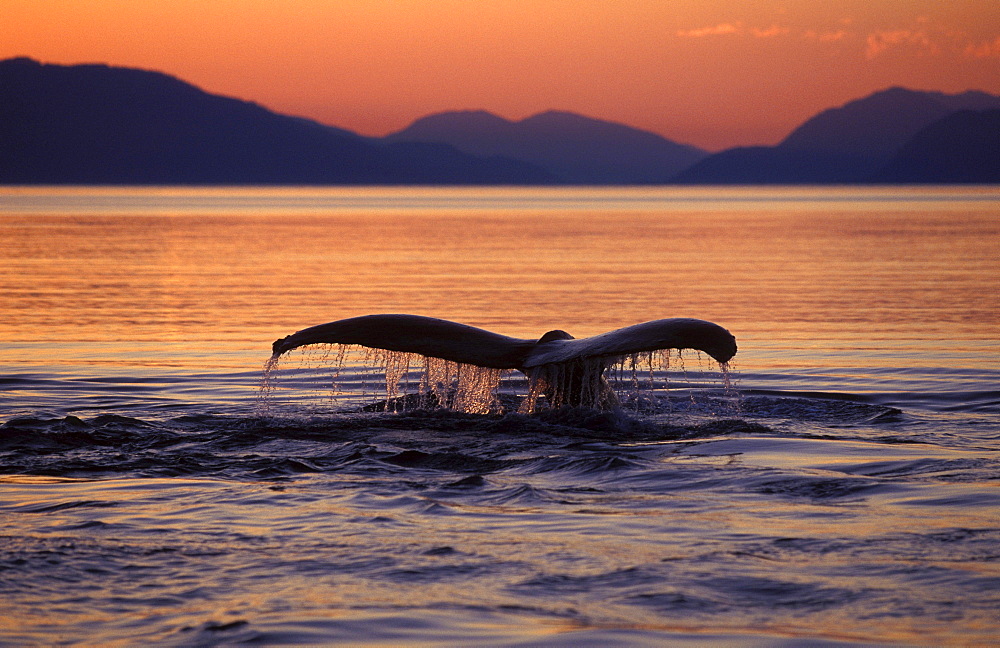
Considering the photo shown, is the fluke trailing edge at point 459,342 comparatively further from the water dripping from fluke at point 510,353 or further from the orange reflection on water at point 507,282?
the orange reflection on water at point 507,282

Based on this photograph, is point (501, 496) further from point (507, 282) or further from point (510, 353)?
point (507, 282)

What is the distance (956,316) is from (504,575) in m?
14.5

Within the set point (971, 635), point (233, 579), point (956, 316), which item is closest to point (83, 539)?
point (233, 579)

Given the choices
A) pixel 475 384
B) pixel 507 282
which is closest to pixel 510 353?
pixel 475 384

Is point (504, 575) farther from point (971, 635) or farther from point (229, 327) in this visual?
point (229, 327)

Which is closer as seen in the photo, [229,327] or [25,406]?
[25,406]

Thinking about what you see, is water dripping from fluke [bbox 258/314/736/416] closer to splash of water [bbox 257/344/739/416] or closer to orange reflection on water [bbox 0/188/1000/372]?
splash of water [bbox 257/344/739/416]

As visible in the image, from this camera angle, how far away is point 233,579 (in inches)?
216

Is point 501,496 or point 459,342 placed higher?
point 459,342

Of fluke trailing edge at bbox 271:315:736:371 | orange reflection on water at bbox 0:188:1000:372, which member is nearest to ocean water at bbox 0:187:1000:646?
orange reflection on water at bbox 0:188:1000:372

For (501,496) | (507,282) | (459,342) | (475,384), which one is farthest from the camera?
(507,282)

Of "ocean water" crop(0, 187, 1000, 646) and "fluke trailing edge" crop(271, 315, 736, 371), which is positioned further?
"fluke trailing edge" crop(271, 315, 736, 371)

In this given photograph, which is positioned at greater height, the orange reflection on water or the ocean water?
the orange reflection on water

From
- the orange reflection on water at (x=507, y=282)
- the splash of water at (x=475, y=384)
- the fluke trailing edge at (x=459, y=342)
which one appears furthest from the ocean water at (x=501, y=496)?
the fluke trailing edge at (x=459, y=342)
